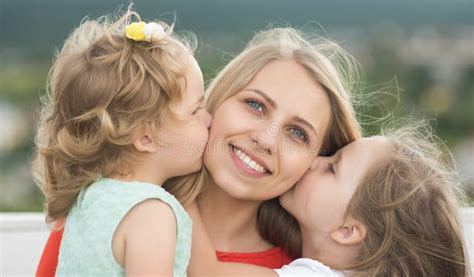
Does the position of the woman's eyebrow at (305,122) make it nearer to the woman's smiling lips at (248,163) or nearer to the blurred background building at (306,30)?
the woman's smiling lips at (248,163)

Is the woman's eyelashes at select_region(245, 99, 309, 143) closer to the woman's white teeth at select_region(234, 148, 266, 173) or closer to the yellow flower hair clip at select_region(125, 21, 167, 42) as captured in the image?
the woman's white teeth at select_region(234, 148, 266, 173)

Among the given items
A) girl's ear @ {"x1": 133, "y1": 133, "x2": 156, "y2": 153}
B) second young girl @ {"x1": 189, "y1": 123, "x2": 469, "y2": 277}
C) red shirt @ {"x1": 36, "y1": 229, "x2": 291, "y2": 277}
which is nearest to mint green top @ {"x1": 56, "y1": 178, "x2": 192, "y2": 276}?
girl's ear @ {"x1": 133, "y1": 133, "x2": 156, "y2": 153}

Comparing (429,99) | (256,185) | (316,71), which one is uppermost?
(316,71)

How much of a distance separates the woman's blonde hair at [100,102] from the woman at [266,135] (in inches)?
9.8

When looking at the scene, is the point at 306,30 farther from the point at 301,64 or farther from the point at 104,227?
the point at 104,227

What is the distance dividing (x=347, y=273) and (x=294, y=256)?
27 cm

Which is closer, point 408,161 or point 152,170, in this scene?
point 152,170

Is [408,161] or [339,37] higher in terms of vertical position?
[408,161]

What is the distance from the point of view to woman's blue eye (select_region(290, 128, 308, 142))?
2135 millimetres

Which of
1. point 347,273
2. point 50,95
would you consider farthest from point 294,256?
point 50,95

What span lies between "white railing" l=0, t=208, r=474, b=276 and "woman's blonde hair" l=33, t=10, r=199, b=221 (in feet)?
3.18

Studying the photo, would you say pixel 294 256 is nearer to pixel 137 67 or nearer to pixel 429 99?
pixel 137 67

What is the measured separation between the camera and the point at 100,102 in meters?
1.87

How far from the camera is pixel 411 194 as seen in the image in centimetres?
214
